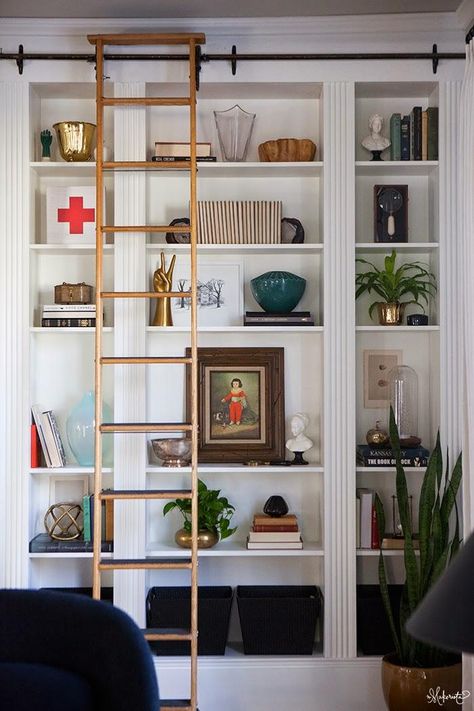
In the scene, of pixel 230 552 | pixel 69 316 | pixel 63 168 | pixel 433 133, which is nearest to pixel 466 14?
pixel 433 133

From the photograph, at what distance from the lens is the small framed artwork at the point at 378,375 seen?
13.9 feet

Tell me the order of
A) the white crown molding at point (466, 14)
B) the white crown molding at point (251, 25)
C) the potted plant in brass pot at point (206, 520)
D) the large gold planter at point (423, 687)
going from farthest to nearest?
1. the potted plant in brass pot at point (206, 520)
2. the white crown molding at point (251, 25)
3. the white crown molding at point (466, 14)
4. the large gold planter at point (423, 687)

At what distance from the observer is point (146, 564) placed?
3678 mm

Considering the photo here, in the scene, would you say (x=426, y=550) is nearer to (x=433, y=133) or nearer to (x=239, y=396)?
(x=239, y=396)

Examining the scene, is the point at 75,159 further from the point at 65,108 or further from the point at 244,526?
the point at 244,526

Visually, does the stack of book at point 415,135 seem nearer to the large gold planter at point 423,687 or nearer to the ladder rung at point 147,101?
the ladder rung at point 147,101

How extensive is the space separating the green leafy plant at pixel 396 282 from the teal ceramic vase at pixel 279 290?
11.0 inches

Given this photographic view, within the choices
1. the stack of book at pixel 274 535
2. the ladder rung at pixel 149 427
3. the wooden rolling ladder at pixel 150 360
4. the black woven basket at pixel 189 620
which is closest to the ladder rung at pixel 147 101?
the wooden rolling ladder at pixel 150 360

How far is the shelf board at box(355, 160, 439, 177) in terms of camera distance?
4.02 metres

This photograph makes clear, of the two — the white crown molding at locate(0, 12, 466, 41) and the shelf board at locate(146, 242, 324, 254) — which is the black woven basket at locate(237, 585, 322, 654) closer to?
the shelf board at locate(146, 242, 324, 254)

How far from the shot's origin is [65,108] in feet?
14.0

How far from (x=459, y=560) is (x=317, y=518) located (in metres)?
3.21

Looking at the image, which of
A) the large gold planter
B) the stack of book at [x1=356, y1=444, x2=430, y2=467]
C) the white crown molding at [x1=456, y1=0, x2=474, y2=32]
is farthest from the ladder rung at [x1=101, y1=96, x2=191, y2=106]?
the large gold planter

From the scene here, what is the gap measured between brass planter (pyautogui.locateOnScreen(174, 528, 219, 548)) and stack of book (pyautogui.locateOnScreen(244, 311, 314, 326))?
0.95 m
